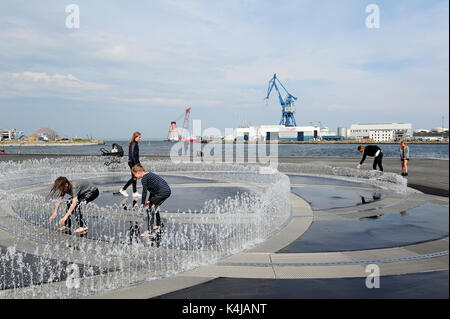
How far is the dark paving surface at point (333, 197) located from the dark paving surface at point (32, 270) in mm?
7438

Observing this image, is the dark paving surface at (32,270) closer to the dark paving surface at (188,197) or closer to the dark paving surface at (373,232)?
the dark paving surface at (373,232)

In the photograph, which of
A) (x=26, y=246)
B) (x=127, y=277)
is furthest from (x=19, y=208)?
(x=127, y=277)

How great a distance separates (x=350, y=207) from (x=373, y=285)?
6.22m

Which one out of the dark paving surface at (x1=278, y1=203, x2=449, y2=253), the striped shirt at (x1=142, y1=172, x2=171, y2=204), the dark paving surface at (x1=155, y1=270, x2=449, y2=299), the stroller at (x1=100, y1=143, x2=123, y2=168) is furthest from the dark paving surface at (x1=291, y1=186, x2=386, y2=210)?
the stroller at (x1=100, y1=143, x2=123, y2=168)

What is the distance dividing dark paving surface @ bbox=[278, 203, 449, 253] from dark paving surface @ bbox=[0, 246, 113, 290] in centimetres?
381

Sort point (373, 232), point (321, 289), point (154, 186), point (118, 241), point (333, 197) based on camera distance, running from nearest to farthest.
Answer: point (321, 289) → point (118, 241) → point (154, 186) → point (373, 232) → point (333, 197)

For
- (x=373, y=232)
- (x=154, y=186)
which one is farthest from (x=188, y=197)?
(x=373, y=232)

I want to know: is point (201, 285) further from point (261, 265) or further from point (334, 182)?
point (334, 182)

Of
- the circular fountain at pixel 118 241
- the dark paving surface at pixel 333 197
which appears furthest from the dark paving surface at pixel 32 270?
the dark paving surface at pixel 333 197

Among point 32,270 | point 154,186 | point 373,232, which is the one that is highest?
point 154,186

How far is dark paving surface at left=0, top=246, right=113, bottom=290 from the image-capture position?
534 centimetres

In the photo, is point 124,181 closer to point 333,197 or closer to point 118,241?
point 333,197

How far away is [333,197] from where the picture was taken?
513 inches

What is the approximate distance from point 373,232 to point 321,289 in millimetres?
3658
